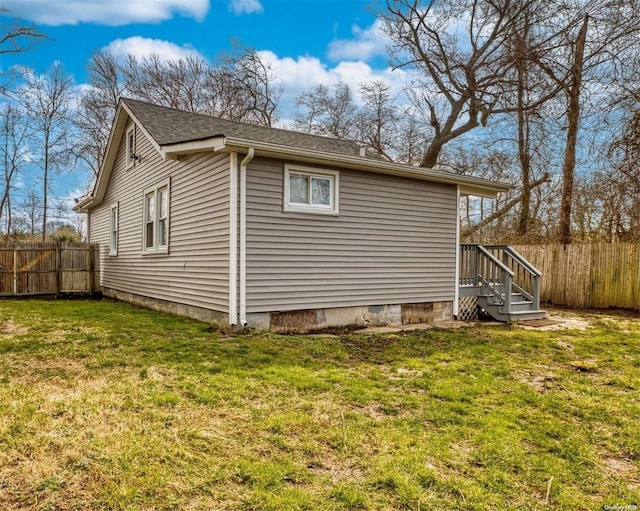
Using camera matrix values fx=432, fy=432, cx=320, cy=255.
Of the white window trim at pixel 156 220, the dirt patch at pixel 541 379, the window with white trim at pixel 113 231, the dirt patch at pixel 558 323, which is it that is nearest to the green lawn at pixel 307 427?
the dirt patch at pixel 541 379

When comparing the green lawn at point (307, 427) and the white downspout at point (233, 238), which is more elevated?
the white downspout at point (233, 238)

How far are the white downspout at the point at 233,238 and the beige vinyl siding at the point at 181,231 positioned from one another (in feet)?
0.50

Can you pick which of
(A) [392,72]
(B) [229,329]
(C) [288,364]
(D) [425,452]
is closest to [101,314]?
(B) [229,329]

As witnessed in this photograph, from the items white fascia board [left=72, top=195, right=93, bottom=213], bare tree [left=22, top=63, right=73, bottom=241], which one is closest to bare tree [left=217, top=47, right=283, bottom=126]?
bare tree [left=22, top=63, right=73, bottom=241]

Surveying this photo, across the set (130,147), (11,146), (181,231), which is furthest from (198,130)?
(11,146)

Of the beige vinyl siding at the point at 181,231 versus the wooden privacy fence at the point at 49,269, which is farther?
the wooden privacy fence at the point at 49,269

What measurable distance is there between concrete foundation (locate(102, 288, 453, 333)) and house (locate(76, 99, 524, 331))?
2 cm

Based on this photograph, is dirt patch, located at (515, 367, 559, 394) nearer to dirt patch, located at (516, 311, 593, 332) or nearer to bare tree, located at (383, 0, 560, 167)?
dirt patch, located at (516, 311, 593, 332)

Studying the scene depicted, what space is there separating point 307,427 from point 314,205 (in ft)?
15.2

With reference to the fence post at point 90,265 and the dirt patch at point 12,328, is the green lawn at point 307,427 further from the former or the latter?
the fence post at point 90,265

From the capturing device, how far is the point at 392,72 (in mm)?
17672

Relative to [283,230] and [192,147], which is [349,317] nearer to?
[283,230]

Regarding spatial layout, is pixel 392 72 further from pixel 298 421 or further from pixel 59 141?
pixel 298 421

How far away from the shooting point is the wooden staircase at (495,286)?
352 inches
